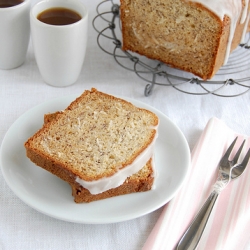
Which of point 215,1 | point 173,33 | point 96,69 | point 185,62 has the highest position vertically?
point 215,1

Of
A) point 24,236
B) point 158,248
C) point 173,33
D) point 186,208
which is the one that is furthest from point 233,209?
point 173,33

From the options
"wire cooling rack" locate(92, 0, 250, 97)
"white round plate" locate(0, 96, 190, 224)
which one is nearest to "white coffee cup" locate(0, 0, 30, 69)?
"wire cooling rack" locate(92, 0, 250, 97)

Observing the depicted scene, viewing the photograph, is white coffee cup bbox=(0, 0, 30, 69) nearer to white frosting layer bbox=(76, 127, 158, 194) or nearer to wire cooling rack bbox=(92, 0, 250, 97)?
wire cooling rack bbox=(92, 0, 250, 97)

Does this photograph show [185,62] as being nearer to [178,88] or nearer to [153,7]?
Answer: [178,88]

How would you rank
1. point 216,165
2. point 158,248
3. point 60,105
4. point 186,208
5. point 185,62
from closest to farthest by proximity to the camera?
point 158,248 → point 186,208 → point 216,165 → point 60,105 → point 185,62

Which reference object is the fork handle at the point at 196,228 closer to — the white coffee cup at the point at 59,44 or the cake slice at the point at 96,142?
the cake slice at the point at 96,142

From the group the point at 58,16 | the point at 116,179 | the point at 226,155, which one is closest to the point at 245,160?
the point at 226,155

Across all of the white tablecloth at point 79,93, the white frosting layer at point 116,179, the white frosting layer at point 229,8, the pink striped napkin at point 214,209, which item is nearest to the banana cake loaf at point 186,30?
the white frosting layer at point 229,8
